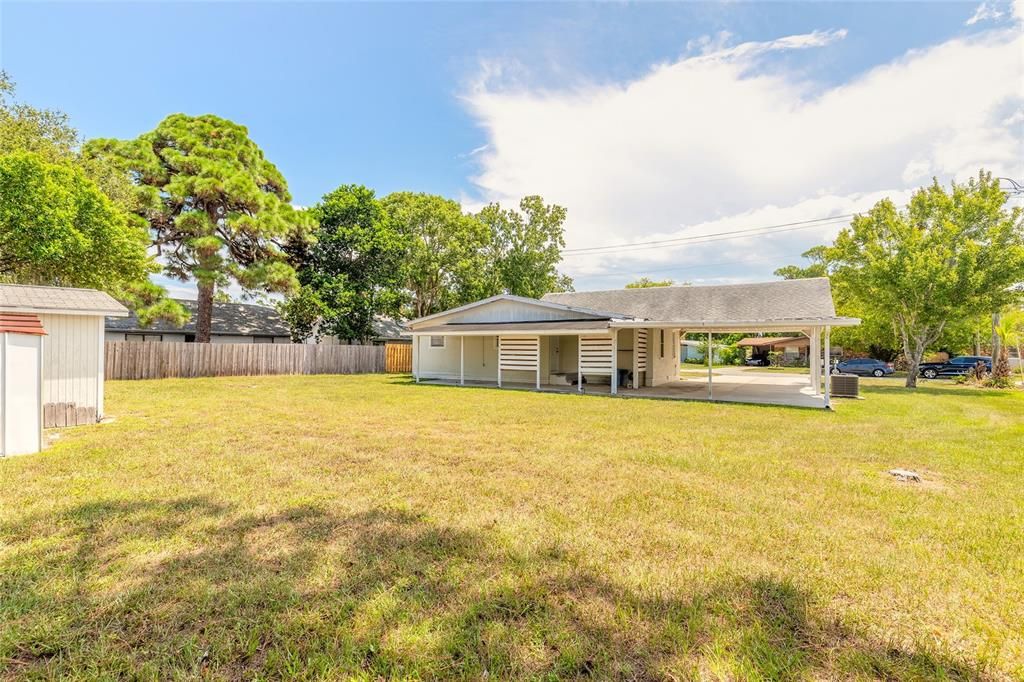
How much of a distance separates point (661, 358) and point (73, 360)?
16.5 metres

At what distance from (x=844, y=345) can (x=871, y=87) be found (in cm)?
2435

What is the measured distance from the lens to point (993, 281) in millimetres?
15742

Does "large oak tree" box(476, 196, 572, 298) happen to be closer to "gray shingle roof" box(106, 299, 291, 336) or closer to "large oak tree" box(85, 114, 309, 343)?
"large oak tree" box(85, 114, 309, 343)

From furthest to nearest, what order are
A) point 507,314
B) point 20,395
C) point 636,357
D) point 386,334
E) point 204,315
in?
1. point 386,334
2. point 204,315
3. point 507,314
4. point 636,357
5. point 20,395

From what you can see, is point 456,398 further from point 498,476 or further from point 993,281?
point 993,281

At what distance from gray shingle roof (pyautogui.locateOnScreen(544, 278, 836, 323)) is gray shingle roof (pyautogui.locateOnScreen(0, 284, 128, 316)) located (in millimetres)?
13126

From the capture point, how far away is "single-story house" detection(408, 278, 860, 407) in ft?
45.6

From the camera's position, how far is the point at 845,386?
13.2m

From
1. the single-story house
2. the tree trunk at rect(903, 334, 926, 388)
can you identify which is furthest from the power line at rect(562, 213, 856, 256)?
the single-story house

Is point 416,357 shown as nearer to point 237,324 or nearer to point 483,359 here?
point 483,359

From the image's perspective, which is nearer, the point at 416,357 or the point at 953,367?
the point at 416,357

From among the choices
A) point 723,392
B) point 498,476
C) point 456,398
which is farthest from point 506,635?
point 723,392

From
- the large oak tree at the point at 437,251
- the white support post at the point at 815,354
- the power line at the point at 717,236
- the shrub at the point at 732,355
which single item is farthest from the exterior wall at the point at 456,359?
the shrub at the point at 732,355

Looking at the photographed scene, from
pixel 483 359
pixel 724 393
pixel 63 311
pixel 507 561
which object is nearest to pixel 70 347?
pixel 63 311
